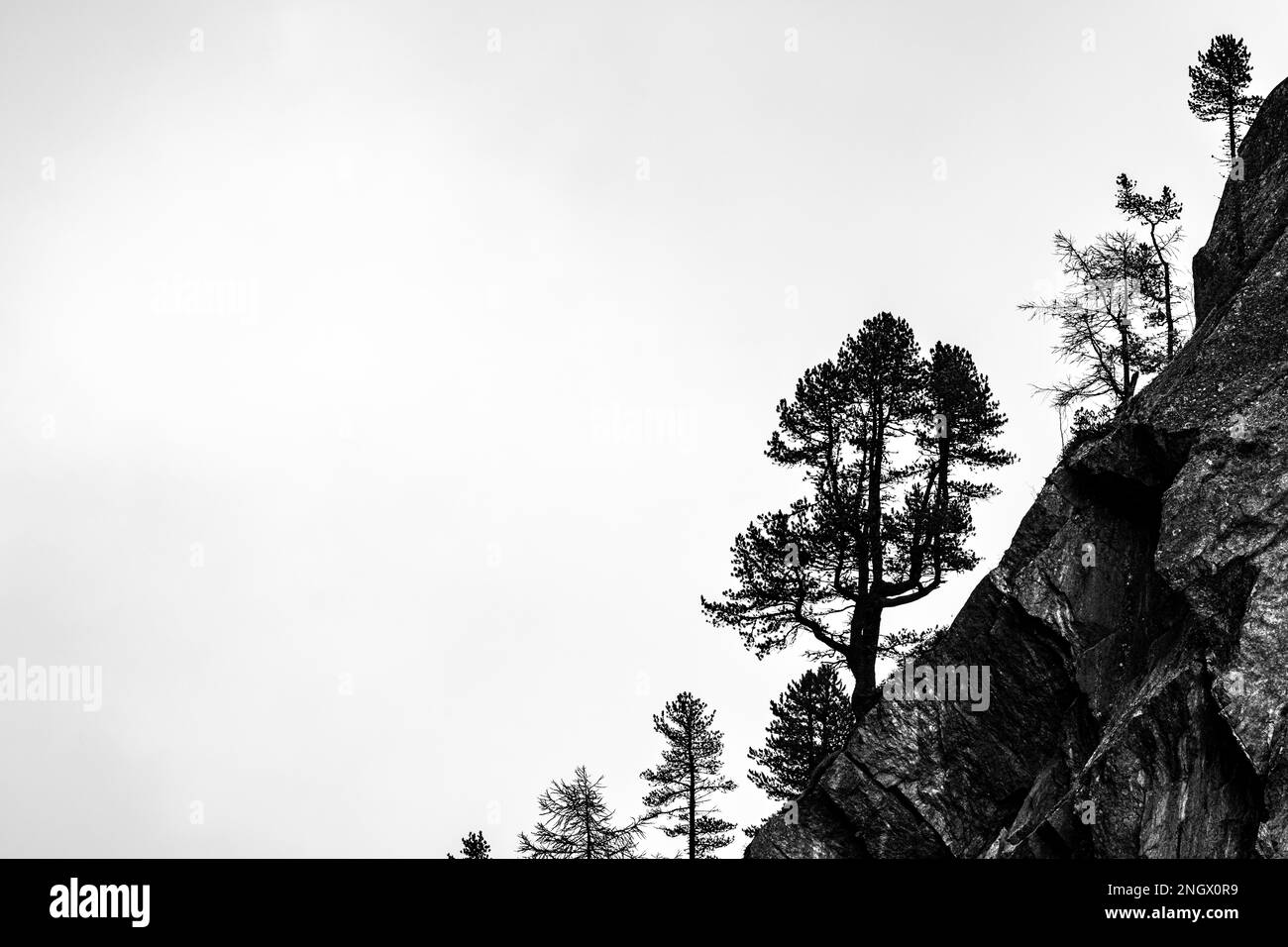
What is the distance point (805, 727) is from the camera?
1538 inches

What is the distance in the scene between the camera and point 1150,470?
76.2 feet

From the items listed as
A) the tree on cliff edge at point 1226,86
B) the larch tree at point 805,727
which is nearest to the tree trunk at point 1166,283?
the tree on cliff edge at point 1226,86

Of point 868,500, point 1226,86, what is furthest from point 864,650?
point 1226,86

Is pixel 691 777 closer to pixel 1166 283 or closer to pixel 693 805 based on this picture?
pixel 693 805

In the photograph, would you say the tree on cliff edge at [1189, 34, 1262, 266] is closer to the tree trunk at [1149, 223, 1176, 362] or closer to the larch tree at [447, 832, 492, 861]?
the tree trunk at [1149, 223, 1176, 362]

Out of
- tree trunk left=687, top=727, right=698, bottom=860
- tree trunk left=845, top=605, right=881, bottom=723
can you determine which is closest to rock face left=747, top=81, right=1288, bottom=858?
tree trunk left=845, top=605, right=881, bottom=723

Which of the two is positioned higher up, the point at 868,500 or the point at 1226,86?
the point at 1226,86

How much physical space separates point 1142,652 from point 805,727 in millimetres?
17601

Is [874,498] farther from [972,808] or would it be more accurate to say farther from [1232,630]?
[1232,630]

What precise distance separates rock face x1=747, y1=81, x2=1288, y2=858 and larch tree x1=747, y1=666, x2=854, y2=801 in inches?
409
